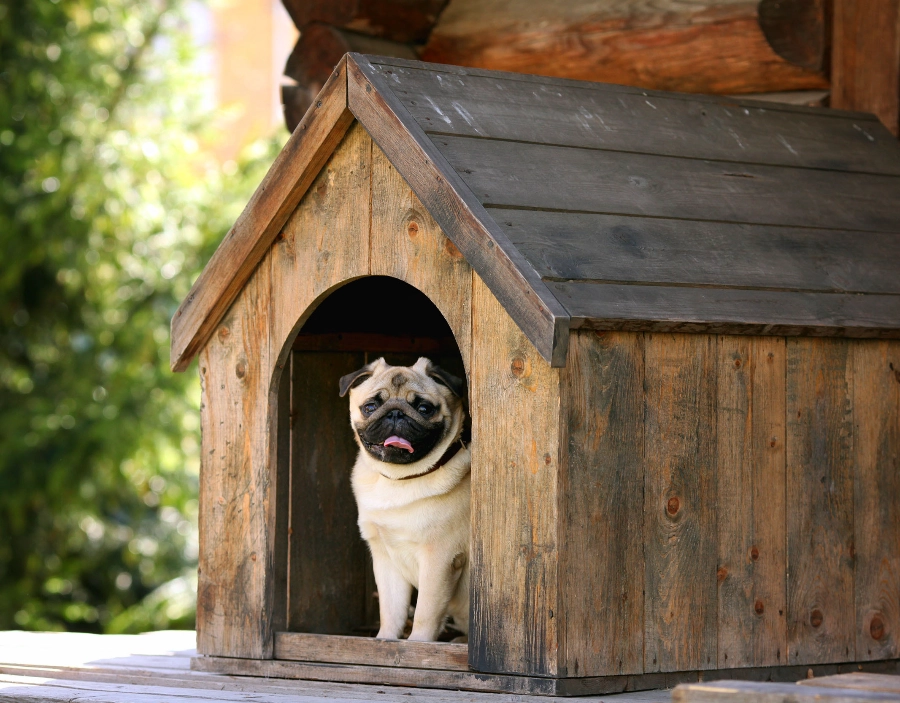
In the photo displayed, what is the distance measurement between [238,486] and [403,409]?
1.90 feet

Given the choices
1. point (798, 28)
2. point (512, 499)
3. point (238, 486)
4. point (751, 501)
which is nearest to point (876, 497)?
point (751, 501)

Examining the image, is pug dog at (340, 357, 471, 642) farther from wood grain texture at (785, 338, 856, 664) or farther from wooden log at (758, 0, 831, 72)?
wooden log at (758, 0, 831, 72)

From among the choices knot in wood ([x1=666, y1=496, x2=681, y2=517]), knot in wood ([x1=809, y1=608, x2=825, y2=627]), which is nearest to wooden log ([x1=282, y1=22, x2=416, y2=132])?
knot in wood ([x1=666, y1=496, x2=681, y2=517])

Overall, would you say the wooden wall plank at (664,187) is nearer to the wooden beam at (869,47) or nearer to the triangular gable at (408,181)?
the triangular gable at (408,181)

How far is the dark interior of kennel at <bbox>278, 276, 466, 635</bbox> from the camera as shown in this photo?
175 inches

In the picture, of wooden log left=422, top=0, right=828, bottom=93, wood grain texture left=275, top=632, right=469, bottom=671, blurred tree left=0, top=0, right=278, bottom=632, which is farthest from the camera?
blurred tree left=0, top=0, right=278, bottom=632

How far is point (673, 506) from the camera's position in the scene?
347 cm

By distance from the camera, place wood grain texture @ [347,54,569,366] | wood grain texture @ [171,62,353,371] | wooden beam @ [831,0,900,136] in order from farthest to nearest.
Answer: wooden beam @ [831,0,900,136] → wood grain texture @ [171,62,353,371] → wood grain texture @ [347,54,569,366]

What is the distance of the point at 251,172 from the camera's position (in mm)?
8992

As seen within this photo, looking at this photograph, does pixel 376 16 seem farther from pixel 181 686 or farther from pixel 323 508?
pixel 181 686

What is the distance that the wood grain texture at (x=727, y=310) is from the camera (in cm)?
328

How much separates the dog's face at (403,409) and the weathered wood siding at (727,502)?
2.81 ft

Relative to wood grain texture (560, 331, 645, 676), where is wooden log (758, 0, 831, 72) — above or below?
above

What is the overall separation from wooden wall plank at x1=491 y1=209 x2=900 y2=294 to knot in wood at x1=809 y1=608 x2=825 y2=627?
3.08 ft
